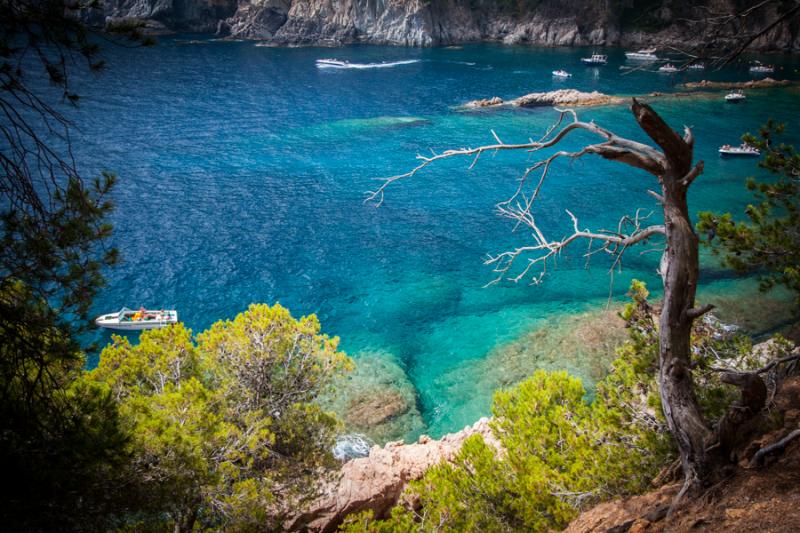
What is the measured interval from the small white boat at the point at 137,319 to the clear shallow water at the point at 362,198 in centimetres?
83

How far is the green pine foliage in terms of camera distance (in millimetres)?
8781

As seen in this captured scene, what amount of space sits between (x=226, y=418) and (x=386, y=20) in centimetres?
10002

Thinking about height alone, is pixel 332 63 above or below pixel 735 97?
above

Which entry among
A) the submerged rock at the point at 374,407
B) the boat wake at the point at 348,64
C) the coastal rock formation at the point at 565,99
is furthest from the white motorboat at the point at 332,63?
the submerged rock at the point at 374,407

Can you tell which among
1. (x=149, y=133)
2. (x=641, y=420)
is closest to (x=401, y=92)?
(x=149, y=133)

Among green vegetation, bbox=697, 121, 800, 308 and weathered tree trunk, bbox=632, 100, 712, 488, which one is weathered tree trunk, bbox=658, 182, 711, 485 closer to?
weathered tree trunk, bbox=632, 100, 712, 488

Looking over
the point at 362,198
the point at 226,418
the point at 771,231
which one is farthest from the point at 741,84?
the point at 226,418

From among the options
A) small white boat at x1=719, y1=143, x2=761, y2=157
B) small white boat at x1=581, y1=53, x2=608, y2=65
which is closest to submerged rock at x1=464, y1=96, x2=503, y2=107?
small white boat at x1=719, y1=143, x2=761, y2=157

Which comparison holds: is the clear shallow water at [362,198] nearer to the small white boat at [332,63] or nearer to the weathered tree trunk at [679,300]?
the small white boat at [332,63]

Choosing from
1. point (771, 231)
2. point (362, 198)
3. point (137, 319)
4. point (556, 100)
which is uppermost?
point (556, 100)

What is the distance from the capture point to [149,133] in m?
49.5

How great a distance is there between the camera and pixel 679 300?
6.32m

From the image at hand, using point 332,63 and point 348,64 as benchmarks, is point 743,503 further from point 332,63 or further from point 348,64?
point 348,64

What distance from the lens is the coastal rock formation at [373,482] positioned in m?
12.9
